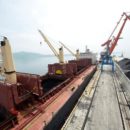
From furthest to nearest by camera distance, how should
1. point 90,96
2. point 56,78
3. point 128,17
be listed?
point 128,17, point 56,78, point 90,96

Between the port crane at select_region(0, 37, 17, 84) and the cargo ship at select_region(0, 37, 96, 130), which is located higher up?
the port crane at select_region(0, 37, 17, 84)

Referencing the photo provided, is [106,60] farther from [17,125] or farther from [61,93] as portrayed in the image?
[17,125]

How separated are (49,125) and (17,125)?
139cm

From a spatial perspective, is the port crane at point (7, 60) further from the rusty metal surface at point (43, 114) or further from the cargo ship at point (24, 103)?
the rusty metal surface at point (43, 114)

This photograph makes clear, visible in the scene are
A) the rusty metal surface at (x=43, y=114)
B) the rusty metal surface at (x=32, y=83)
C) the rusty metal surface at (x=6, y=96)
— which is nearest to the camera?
the rusty metal surface at (x=43, y=114)

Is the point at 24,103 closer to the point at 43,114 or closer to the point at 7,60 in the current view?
the point at 43,114

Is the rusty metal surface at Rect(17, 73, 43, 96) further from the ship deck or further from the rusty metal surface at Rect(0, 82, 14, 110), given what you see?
the ship deck

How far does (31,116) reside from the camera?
625cm

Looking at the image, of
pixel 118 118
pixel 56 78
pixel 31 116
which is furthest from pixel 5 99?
pixel 56 78

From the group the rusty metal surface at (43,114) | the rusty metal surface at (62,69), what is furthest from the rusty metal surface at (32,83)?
the rusty metal surface at (62,69)

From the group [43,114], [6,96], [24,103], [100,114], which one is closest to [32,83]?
[24,103]

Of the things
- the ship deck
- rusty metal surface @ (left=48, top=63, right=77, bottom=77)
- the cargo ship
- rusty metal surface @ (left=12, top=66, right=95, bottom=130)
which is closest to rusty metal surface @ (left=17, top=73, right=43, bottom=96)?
the cargo ship

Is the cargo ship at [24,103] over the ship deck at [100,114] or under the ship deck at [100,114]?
over

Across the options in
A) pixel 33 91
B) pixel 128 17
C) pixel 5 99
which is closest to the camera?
pixel 5 99
